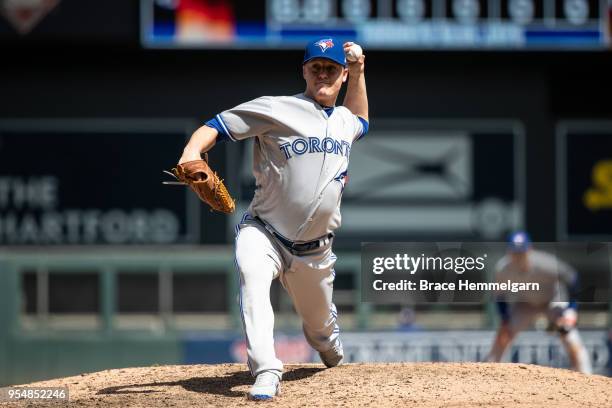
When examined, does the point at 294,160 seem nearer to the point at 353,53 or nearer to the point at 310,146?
the point at 310,146

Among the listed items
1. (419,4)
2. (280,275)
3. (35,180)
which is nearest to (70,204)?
(35,180)

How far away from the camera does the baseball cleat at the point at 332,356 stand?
5.25 metres

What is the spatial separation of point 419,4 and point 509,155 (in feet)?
6.75

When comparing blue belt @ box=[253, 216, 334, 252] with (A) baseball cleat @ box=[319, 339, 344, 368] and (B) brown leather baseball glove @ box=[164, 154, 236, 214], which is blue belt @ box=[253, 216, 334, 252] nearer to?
(B) brown leather baseball glove @ box=[164, 154, 236, 214]

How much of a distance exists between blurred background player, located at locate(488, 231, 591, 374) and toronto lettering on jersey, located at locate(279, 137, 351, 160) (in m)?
2.95

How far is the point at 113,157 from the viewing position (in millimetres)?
13266

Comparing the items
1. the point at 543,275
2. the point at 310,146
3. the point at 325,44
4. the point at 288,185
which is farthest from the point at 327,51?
the point at 543,275

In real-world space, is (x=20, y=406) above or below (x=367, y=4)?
below

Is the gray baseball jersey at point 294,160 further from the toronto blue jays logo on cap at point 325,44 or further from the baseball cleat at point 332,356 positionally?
the baseball cleat at point 332,356

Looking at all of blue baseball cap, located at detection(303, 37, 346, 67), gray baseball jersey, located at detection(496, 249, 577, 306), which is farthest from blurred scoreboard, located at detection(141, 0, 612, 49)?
blue baseball cap, located at detection(303, 37, 346, 67)

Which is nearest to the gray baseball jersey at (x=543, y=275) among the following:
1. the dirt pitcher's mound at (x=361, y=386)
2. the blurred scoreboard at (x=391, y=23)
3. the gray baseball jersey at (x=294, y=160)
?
the dirt pitcher's mound at (x=361, y=386)

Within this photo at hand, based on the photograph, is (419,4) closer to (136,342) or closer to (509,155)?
(509,155)

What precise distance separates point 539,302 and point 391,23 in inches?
171

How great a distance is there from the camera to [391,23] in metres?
12.5
